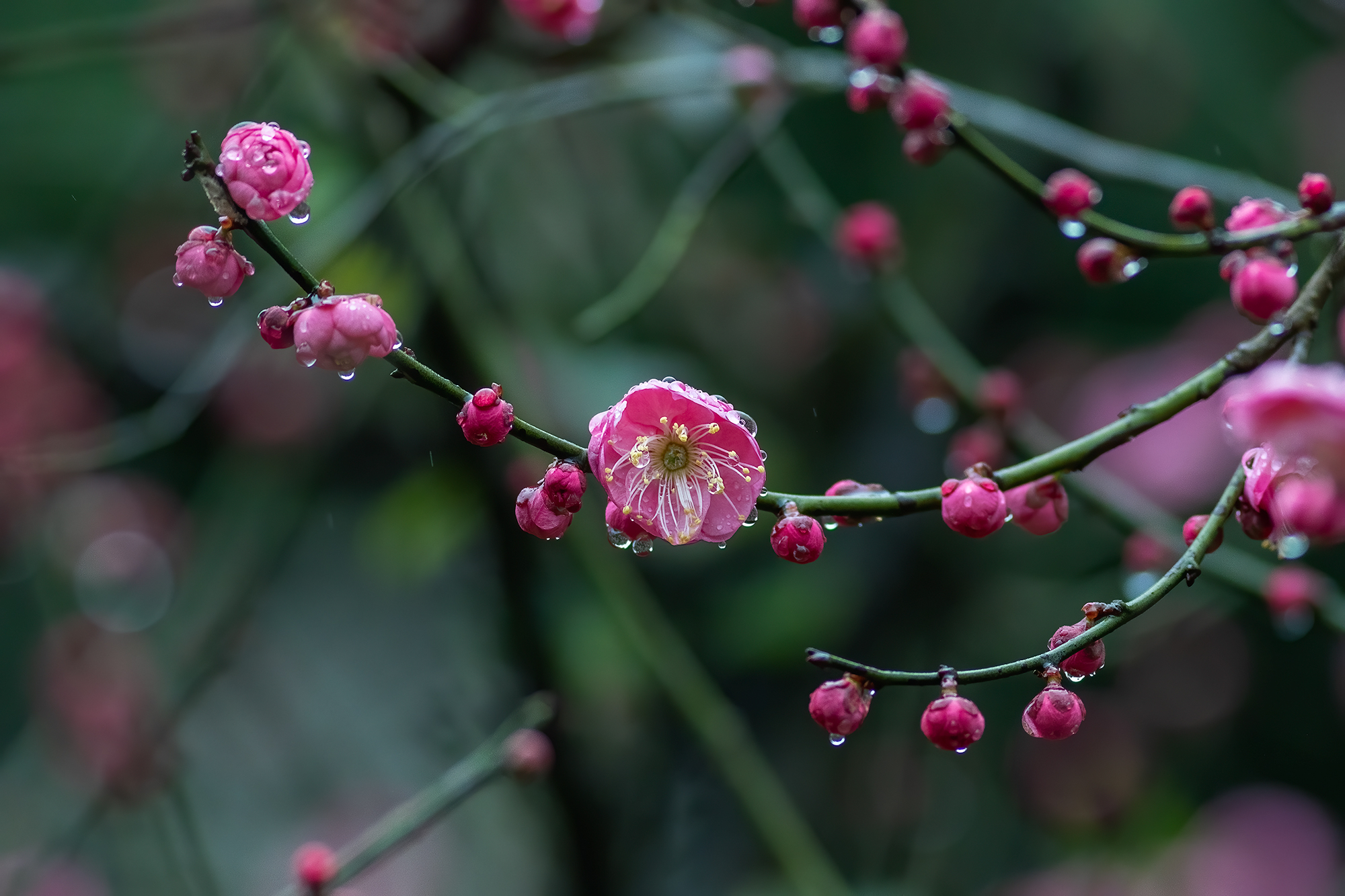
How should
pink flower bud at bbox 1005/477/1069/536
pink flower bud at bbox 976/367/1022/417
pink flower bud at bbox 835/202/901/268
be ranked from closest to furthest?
pink flower bud at bbox 1005/477/1069/536
pink flower bud at bbox 976/367/1022/417
pink flower bud at bbox 835/202/901/268

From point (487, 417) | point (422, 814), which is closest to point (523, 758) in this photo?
point (422, 814)

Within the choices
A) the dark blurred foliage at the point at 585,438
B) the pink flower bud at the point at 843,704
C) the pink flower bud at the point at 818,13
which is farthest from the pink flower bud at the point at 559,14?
the pink flower bud at the point at 843,704

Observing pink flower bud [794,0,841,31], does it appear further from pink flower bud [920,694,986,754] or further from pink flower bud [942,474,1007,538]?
pink flower bud [920,694,986,754]

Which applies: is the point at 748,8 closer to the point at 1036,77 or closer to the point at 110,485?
the point at 1036,77

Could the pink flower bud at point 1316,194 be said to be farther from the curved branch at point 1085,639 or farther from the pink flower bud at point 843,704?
the pink flower bud at point 843,704

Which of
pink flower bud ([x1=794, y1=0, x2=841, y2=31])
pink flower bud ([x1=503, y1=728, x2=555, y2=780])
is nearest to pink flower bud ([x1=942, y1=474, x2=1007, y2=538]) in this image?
pink flower bud ([x1=794, y1=0, x2=841, y2=31])

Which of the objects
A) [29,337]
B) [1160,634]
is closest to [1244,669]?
[1160,634]
